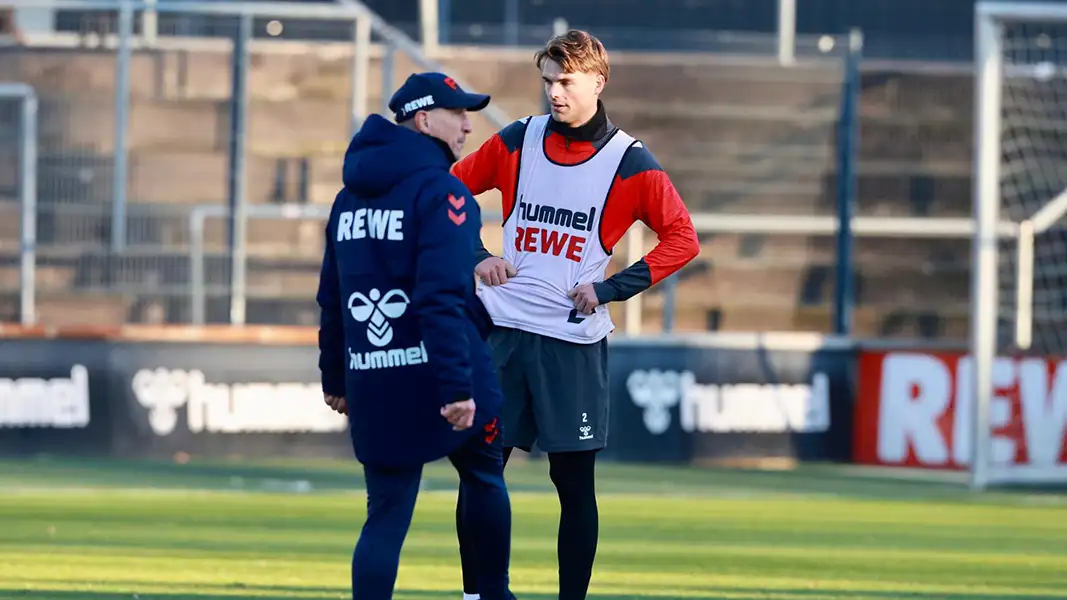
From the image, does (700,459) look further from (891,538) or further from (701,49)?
(891,538)

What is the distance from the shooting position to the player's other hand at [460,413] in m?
5.64

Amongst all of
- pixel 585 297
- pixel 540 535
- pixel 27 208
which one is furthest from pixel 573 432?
pixel 27 208

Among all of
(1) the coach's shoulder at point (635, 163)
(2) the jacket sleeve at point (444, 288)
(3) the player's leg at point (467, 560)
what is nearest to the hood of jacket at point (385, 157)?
(2) the jacket sleeve at point (444, 288)

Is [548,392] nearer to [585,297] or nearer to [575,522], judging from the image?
[585,297]

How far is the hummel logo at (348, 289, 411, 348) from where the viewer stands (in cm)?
572

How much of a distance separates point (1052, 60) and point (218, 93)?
714 centimetres

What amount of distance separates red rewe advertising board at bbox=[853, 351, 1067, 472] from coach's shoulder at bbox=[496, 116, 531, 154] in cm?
871

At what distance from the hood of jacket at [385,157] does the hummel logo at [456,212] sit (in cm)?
12

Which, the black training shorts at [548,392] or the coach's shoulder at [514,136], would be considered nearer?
the black training shorts at [548,392]

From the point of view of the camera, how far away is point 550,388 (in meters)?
6.74

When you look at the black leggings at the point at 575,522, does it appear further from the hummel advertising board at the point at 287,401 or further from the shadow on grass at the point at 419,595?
the hummel advertising board at the point at 287,401

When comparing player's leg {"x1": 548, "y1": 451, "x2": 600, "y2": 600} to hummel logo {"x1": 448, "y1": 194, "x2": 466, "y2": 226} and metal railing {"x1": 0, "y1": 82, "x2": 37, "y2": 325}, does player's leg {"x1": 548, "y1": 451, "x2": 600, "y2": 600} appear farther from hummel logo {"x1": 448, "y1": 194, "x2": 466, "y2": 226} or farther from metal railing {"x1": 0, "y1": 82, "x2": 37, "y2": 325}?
metal railing {"x1": 0, "y1": 82, "x2": 37, "y2": 325}

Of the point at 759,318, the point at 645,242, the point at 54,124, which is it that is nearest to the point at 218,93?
the point at 54,124

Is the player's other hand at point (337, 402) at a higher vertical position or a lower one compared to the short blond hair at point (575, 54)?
lower
